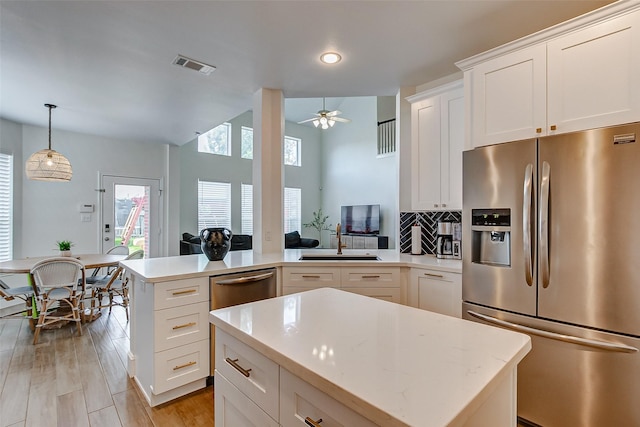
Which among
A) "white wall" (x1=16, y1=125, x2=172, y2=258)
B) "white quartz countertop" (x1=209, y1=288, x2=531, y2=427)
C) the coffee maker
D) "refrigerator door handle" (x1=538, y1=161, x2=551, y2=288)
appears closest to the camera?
"white quartz countertop" (x1=209, y1=288, x2=531, y2=427)

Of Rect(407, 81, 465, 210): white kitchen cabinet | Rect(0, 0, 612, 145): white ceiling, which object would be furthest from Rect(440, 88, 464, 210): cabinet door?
Rect(0, 0, 612, 145): white ceiling

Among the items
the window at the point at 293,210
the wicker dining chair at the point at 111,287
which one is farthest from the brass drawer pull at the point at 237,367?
the window at the point at 293,210

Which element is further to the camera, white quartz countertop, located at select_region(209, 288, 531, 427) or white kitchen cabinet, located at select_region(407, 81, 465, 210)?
white kitchen cabinet, located at select_region(407, 81, 465, 210)

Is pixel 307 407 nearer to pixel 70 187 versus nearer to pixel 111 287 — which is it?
pixel 111 287

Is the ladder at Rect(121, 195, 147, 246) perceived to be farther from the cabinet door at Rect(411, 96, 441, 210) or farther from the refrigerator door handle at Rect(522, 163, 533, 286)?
the refrigerator door handle at Rect(522, 163, 533, 286)

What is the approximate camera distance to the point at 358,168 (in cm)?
841

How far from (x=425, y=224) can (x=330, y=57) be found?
1804mm

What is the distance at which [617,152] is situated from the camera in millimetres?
1506

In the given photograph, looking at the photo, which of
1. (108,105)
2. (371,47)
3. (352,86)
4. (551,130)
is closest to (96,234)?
(108,105)

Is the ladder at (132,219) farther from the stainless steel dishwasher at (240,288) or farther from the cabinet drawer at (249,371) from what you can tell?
the cabinet drawer at (249,371)

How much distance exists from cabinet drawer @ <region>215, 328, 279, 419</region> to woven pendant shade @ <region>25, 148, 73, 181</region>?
3.94 meters

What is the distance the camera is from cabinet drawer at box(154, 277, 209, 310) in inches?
78.3

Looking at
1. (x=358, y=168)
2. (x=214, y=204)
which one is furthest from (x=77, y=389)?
(x=358, y=168)

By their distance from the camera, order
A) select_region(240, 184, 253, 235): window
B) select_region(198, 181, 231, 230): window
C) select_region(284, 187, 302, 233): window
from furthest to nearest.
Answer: select_region(284, 187, 302, 233): window → select_region(240, 184, 253, 235): window → select_region(198, 181, 231, 230): window
